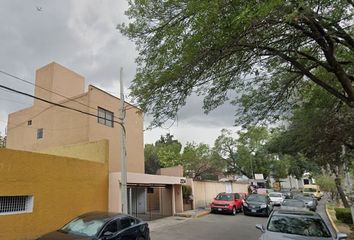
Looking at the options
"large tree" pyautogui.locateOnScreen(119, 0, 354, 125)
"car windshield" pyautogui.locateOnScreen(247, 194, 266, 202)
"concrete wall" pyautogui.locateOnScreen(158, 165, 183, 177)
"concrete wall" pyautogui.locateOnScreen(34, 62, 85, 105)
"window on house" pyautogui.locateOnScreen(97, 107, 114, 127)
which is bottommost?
"car windshield" pyautogui.locateOnScreen(247, 194, 266, 202)

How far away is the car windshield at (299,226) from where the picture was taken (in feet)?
28.8

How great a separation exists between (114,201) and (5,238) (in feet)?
20.3

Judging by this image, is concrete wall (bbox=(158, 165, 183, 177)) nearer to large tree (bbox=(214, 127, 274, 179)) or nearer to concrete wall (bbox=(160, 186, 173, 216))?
concrete wall (bbox=(160, 186, 173, 216))

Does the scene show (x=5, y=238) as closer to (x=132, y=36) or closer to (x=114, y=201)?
(x=114, y=201)

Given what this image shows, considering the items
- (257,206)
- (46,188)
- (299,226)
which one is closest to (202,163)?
(257,206)

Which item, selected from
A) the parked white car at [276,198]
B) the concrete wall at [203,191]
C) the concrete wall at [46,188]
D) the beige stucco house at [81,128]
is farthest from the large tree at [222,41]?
the parked white car at [276,198]

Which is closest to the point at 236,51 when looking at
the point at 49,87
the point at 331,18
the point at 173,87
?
the point at 173,87

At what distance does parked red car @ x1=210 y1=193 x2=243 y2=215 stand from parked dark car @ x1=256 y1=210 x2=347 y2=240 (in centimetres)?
1602

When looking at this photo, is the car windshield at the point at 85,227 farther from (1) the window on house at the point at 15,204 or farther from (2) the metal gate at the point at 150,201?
(2) the metal gate at the point at 150,201

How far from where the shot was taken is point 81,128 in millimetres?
21859

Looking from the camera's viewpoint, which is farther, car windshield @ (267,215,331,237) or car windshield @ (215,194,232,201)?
car windshield @ (215,194,232,201)

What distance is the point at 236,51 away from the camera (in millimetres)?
8586

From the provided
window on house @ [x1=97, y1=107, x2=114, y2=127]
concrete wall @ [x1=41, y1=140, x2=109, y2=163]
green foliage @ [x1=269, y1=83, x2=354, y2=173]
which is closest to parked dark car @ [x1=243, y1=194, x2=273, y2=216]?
green foliage @ [x1=269, y1=83, x2=354, y2=173]

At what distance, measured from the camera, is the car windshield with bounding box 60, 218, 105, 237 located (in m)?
8.55
